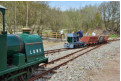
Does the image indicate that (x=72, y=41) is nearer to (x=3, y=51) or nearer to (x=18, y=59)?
(x=18, y=59)

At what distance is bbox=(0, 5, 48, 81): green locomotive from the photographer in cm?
415

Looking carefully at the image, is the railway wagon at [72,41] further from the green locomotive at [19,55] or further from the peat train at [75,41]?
the green locomotive at [19,55]

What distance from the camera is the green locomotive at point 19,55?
13.6ft

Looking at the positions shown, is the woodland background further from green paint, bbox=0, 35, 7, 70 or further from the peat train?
green paint, bbox=0, 35, 7, 70

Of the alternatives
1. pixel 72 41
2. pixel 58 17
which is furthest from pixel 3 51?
pixel 58 17

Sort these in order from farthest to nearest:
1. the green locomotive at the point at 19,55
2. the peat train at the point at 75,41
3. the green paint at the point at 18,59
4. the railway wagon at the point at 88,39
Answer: the railway wagon at the point at 88,39 < the peat train at the point at 75,41 < the green paint at the point at 18,59 < the green locomotive at the point at 19,55

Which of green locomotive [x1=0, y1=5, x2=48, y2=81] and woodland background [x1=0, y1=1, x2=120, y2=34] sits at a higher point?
woodland background [x1=0, y1=1, x2=120, y2=34]

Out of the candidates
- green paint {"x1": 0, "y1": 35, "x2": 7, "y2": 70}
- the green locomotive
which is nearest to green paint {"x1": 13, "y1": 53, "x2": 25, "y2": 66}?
the green locomotive

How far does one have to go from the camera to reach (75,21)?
3397 centimetres

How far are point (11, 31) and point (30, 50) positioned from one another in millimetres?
14932

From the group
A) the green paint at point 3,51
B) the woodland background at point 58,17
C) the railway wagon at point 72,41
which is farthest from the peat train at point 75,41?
the green paint at point 3,51

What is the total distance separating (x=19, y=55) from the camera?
16.0ft

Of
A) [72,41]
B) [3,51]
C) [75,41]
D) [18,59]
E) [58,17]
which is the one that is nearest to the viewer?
[3,51]

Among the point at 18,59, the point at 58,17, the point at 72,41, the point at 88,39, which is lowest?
the point at 18,59
